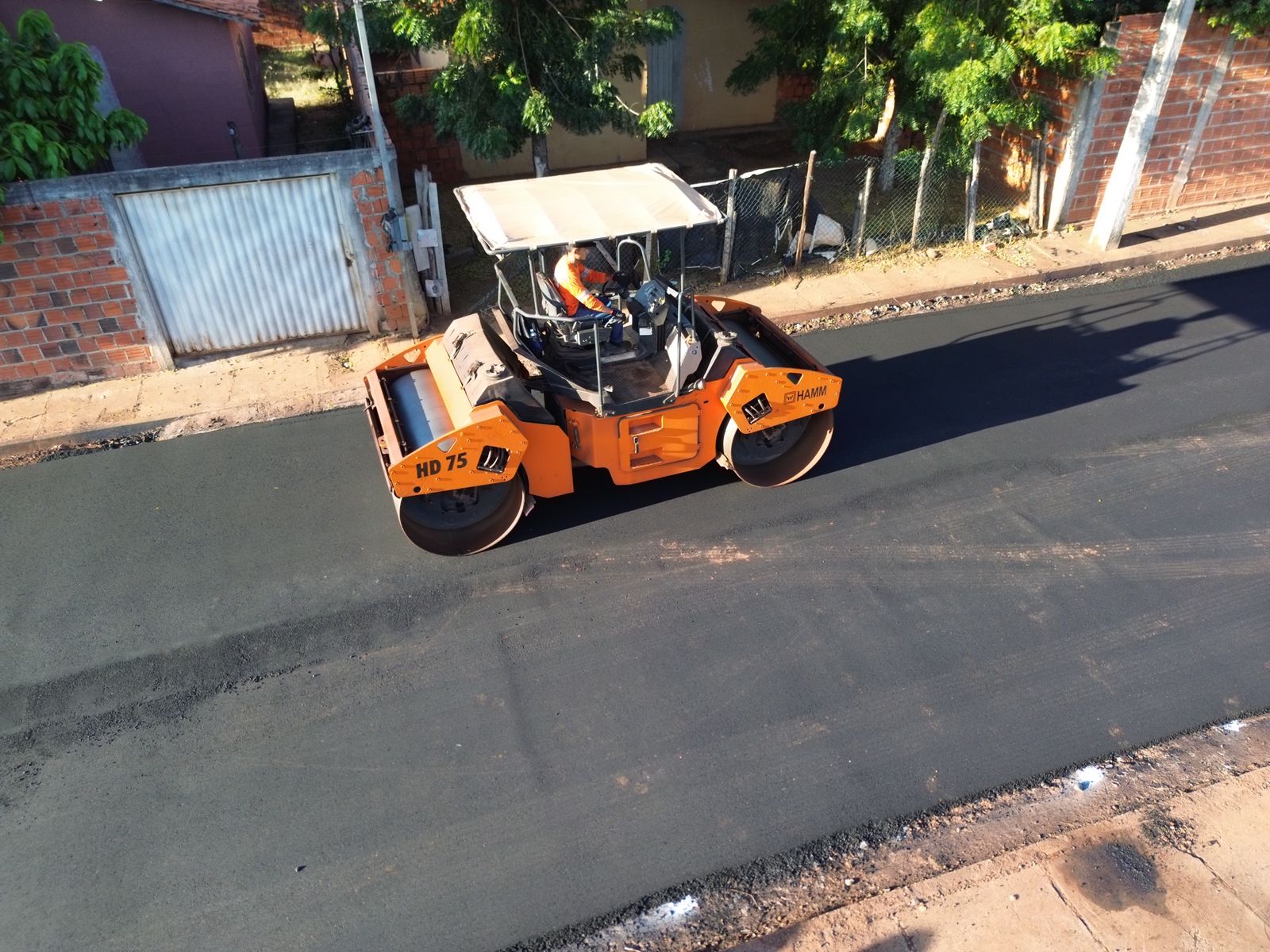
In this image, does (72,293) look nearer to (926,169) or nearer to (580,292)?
(580,292)

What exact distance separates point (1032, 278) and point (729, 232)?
11.4ft

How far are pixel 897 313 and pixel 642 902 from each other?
693cm

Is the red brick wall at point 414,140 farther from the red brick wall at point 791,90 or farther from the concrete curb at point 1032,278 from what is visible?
the red brick wall at point 791,90

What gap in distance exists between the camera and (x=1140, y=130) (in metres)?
9.76

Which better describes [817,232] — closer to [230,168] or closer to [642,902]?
[230,168]

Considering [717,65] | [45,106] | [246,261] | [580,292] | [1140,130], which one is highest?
[45,106]

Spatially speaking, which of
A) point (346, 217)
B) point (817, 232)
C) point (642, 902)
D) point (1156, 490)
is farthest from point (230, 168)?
point (1156, 490)

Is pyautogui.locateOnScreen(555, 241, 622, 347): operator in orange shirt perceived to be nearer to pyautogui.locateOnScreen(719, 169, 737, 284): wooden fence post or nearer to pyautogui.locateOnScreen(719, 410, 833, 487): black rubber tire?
pyautogui.locateOnScreen(719, 410, 833, 487): black rubber tire

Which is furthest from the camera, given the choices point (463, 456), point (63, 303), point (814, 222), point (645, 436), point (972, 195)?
point (972, 195)

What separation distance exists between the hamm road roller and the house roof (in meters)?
5.62

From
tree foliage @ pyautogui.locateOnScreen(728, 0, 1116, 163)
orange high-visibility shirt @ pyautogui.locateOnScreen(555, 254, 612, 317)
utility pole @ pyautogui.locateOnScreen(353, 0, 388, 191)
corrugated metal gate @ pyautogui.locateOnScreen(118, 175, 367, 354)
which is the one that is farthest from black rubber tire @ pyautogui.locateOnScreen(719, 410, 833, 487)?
tree foliage @ pyautogui.locateOnScreen(728, 0, 1116, 163)

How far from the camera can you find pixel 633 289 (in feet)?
20.8

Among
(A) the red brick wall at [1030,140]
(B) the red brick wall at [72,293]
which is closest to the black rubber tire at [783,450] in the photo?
(B) the red brick wall at [72,293]

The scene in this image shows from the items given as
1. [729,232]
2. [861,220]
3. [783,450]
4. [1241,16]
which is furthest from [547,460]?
[1241,16]
